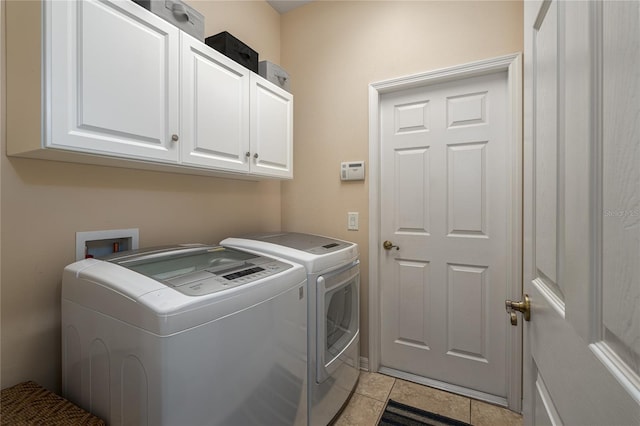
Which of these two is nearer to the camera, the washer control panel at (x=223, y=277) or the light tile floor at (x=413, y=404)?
the washer control panel at (x=223, y=277)

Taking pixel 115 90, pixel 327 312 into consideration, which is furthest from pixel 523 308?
pixel 115 90

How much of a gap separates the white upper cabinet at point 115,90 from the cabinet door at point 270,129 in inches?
6.4

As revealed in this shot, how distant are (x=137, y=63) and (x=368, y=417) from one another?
214cm

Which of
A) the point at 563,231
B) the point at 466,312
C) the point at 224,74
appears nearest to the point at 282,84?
the point at 224,74

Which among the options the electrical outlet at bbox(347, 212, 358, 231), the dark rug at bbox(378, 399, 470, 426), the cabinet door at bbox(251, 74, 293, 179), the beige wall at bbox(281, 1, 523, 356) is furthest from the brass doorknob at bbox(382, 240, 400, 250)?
the dark rug at bbox(378, 399, 470, 426)

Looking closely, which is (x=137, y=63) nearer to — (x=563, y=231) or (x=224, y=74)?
(x=224, y=74)

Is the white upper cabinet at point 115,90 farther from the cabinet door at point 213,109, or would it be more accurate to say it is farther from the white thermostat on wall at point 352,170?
the white thermostat on wall at point 352,170

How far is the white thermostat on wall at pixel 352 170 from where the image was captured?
7.07ft

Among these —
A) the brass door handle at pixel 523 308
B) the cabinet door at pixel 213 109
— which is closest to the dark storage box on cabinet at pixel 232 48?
the cabinet door at pixel 213 109

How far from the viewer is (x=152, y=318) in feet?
2.60

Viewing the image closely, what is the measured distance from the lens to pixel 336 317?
170 centimetres

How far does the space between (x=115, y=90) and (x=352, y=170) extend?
59.8 inches

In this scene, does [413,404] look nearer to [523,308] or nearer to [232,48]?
[523,308]

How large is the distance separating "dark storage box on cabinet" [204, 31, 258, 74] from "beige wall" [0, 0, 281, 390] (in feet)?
1.22
